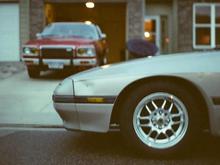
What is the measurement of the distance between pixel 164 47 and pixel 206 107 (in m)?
18.4

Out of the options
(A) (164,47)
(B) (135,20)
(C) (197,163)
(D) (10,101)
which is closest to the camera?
(C) (197,163)

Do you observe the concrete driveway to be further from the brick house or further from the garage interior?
the garage interior

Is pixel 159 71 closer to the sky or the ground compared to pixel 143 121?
closer to the sky

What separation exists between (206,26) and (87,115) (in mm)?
18160

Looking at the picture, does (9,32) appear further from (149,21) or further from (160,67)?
(160,67)

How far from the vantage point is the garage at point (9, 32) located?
22312 millimetres

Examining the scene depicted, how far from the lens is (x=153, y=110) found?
18.3ft

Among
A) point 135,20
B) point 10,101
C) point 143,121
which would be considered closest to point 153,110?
point 143,121

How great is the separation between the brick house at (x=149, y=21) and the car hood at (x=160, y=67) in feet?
53.7

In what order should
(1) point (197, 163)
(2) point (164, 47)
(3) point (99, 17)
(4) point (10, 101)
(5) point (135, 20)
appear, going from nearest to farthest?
(1) point (197, 163) < (4) point (10, 101) < (5) point (135, 20) < (2) point (164, 47) < (3) point (99, 17)

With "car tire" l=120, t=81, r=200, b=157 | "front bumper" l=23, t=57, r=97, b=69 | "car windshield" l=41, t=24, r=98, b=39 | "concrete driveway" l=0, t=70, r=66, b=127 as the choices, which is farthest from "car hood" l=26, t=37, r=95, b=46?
"car tire" l=120, t=81, r=200, b=157

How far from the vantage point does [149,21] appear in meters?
23.8

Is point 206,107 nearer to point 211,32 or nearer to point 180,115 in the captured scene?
point 180,115

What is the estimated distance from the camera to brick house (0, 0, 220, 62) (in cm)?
2211
